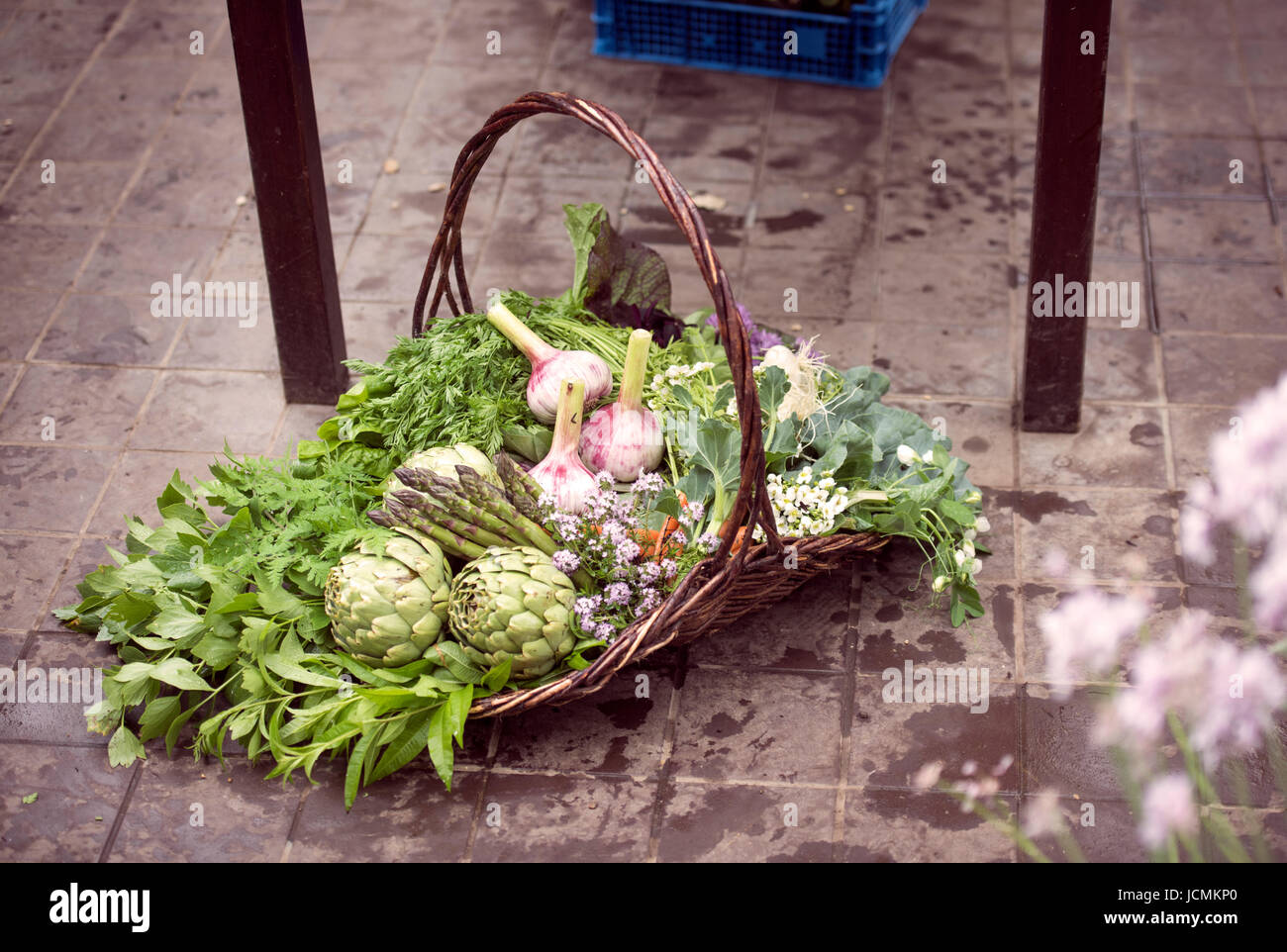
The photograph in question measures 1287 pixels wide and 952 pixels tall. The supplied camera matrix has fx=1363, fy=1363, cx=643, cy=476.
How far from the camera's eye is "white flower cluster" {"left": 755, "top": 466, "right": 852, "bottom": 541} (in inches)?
119

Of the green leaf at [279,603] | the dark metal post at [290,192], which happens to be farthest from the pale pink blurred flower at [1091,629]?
the dark metal post at [290,192]

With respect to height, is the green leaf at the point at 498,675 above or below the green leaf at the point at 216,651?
below

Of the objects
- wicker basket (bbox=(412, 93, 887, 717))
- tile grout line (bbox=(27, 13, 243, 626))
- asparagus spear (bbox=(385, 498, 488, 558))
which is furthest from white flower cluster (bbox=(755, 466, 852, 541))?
tile grout line (bbox=(27, 13, 243, 626))

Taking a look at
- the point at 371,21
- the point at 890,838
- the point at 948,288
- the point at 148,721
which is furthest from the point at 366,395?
the point at 371,21

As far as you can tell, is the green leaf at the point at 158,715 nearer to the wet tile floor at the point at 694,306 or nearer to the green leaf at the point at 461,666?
the wet tile floor at the point at 694,306

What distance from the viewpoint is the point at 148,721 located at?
2.86 meters

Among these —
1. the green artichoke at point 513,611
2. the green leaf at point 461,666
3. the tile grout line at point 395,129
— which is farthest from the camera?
the tile grout line at point 395,129

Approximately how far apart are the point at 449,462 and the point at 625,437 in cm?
40

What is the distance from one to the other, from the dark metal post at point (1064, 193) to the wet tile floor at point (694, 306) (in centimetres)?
14

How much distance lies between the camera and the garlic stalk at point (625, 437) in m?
3.09

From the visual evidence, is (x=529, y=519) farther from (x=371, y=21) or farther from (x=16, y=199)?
(x=371, y=21)

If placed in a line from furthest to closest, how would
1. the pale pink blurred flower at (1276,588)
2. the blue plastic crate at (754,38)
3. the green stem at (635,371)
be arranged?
the blue plastic crate at (754,38)
the green stem at (635,371)
the pale pink blurred flower at (1276,588)

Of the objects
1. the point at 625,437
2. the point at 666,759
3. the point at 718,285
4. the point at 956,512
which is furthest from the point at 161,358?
the point at 956,512

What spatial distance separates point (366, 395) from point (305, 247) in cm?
52
